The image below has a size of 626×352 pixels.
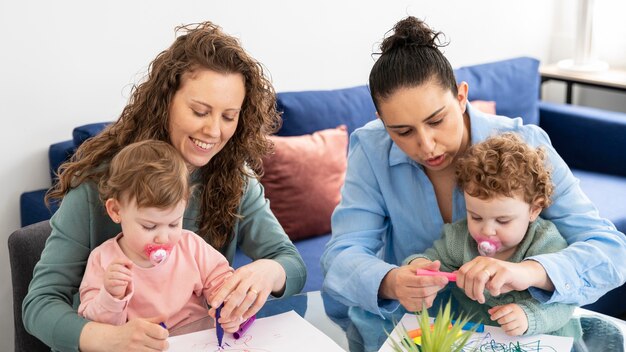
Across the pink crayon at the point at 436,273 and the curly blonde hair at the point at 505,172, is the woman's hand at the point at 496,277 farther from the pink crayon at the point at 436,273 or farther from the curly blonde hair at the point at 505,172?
the curly blonde hair at the point at 505,172

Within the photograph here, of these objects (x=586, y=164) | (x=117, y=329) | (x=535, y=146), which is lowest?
(x=586, y=164)

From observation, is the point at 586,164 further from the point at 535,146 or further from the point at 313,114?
the point at 535,146

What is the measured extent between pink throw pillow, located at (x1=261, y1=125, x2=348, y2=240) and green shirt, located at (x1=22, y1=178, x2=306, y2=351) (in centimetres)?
84

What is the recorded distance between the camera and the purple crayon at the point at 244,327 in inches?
61.0

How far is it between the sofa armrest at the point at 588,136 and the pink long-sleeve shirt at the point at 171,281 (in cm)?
211

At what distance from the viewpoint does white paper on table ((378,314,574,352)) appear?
1503mm

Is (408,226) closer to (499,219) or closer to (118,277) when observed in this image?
(499,219)

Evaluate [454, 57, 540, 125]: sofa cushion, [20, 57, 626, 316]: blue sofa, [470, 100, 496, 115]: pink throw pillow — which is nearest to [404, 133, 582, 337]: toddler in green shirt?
[20, 57, 626, 316]: blue sofa

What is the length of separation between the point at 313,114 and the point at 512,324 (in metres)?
1.52

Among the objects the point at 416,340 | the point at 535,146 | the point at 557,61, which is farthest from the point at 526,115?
the point at 416,340

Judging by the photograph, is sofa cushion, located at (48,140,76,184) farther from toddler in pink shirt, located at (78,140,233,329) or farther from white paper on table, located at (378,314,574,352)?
white paper on table, located at (378,314,574,352)

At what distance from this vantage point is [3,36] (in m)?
2.48

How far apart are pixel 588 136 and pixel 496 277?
206 cm

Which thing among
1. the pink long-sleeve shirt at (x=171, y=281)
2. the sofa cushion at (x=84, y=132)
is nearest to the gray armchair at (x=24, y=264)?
the pink long-sleeve shirt at (x=171, y=281)
